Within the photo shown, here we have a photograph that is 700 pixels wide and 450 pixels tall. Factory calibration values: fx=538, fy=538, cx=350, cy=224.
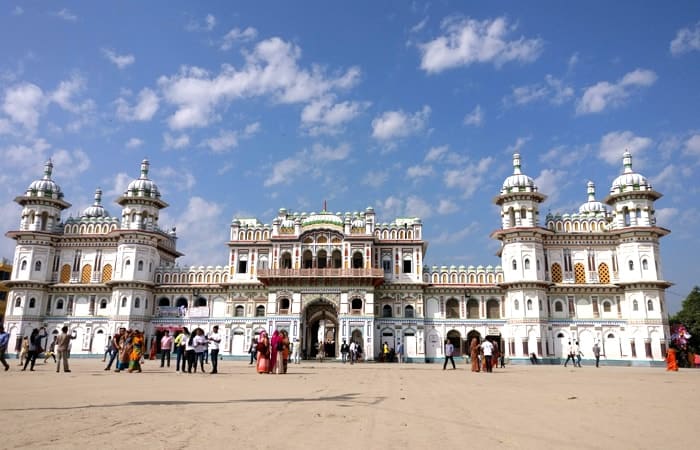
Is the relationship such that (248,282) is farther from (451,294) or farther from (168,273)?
(451,294)

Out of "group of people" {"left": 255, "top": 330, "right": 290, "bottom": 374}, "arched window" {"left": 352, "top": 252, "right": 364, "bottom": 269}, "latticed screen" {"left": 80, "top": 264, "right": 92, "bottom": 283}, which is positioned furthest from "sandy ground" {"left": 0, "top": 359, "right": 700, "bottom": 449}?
"latticed screen" {"left": 80, "top": 264, "right": 92, "bottom": 283}

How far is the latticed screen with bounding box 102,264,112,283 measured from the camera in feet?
141

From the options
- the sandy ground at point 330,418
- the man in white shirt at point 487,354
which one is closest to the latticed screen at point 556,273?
the man in white shirt at point 487,354

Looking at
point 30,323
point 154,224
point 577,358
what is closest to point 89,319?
point 30,323

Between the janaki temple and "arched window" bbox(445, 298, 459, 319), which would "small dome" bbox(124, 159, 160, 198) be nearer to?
the janaki temple

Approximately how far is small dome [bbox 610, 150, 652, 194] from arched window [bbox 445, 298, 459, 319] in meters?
14.5

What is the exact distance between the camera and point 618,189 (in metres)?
40.2

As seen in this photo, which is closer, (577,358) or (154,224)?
(577,358)

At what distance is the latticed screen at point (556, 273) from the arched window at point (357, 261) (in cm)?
1420

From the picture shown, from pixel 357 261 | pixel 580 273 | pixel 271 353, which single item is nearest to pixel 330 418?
pixel 271 353

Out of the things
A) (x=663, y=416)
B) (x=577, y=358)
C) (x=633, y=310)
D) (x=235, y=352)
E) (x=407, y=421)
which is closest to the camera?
(x=407, y=421)

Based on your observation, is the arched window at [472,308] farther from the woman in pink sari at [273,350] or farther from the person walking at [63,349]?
the person walking at [63,349]

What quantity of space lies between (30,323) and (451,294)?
3267 centimetres

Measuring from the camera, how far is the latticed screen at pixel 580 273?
1560 inches
